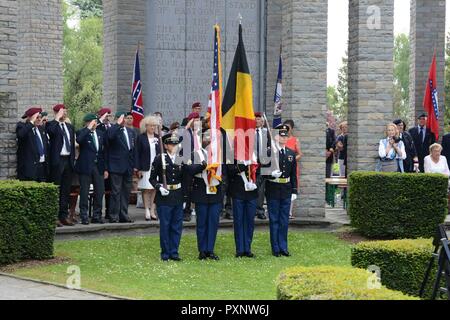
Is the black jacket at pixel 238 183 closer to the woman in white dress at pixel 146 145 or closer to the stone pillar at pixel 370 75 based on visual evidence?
the woman in white dress at pixel 146 145

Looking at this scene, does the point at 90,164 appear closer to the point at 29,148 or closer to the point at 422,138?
the point at 29,148

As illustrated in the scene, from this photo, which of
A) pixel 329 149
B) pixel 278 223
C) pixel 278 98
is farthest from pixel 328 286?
pixel 329 149

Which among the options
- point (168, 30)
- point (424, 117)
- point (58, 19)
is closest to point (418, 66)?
point (424, 117)

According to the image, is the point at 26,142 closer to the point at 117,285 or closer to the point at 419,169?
the point at 117,285

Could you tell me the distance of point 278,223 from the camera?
13844 mm

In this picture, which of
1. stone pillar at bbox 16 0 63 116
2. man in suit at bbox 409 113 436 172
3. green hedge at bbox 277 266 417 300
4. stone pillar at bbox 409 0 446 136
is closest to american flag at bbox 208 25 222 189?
green hedge at bbox 277 266 417 300

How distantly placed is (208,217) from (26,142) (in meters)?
3.40

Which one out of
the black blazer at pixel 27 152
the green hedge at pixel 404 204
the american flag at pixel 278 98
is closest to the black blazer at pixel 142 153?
the black blazer at pixel 27 152

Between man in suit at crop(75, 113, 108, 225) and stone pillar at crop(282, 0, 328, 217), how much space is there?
4.02 meters

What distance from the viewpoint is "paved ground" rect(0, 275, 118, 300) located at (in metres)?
9.95

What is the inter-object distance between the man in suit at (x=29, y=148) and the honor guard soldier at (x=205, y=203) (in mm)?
2802

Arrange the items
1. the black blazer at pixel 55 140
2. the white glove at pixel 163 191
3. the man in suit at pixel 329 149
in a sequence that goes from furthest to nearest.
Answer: the man in suit at pixel 329 149, the black blazer at pixel 55 140, the white glove at pixel 163 191

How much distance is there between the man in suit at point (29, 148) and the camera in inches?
568

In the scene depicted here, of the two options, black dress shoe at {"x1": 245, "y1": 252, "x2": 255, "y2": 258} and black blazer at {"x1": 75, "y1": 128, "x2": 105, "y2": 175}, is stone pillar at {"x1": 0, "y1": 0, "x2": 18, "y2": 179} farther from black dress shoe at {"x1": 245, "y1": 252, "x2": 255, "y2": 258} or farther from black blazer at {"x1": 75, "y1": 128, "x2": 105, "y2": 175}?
black dress shoe at {"x1": 245, "y1": 252, "x2": 255, "y2": 258}
